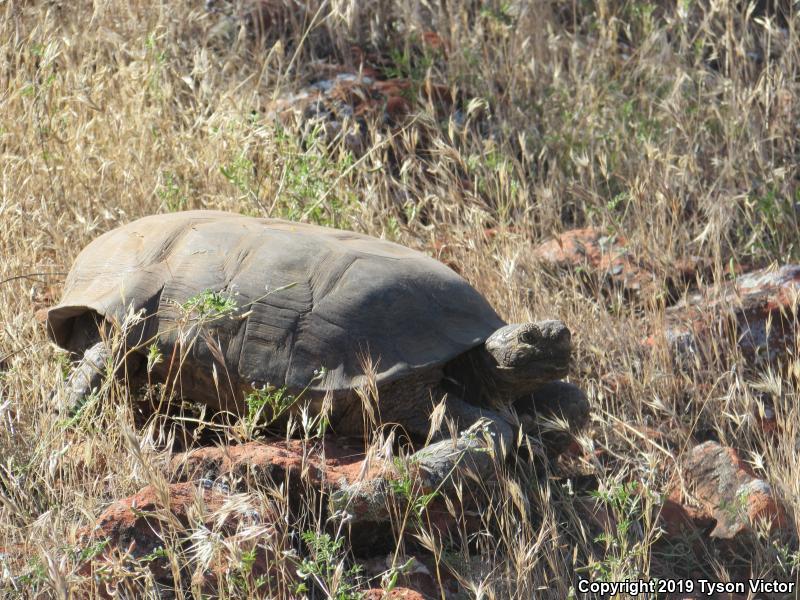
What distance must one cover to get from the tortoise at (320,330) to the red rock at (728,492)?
0.49 metres

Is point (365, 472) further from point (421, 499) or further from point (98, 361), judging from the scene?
point (98, 361)

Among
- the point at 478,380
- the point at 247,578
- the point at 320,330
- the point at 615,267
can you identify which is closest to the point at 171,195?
the point at 320,330

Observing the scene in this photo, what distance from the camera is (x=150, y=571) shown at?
2463mm

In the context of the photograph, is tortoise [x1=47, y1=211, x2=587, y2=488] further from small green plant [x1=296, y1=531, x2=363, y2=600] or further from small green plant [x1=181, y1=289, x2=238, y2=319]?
small green plant [x1=296, y1=531, x2=363, y2=600]

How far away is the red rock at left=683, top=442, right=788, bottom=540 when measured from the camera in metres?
3.22

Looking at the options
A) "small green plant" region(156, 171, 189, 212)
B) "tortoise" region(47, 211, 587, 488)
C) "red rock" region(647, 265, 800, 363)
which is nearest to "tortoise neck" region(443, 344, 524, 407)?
"tortoise" region(47, 211, 587, 488)

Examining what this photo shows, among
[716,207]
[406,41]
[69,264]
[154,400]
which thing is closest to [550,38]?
[406,41]

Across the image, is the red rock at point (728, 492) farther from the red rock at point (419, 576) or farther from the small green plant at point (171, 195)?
the small green plant at point (171, 195)

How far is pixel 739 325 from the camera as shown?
13.9ft

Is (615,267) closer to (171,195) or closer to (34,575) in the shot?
(171,195)

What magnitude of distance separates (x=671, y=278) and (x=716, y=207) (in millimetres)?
406

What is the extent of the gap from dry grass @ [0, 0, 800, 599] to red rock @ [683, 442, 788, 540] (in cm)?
8

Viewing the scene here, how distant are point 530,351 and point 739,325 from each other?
4.68 feet

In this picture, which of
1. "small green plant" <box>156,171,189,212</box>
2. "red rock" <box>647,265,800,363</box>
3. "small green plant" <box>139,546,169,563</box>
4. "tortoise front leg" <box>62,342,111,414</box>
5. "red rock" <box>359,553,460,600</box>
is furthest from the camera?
"small green plant" <box>156,171,189,212</box>
